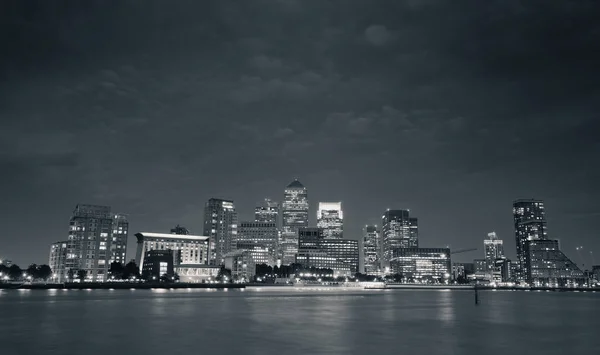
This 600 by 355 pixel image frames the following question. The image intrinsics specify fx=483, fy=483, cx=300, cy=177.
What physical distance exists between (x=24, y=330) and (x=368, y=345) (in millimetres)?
37982

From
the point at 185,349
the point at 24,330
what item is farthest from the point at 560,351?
the point at 24,330

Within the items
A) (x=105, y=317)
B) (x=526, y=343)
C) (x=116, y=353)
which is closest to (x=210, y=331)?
(x=116, y=353)

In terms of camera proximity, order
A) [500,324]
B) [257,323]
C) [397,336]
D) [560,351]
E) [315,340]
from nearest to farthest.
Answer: [560,351], [315,340], [397,336], [257,323], [500,324]

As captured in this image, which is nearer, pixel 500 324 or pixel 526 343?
pixel 526 343

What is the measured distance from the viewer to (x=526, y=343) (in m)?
47.6

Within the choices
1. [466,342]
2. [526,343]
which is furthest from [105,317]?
[526,343]

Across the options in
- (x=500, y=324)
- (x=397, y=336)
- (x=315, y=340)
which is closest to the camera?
(x=315, y=340)

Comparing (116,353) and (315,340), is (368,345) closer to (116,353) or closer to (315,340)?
(315,340)

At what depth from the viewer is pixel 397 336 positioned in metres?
50.5

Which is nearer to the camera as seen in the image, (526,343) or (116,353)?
(116,353)

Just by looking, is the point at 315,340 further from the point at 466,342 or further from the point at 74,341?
the point at 74,341

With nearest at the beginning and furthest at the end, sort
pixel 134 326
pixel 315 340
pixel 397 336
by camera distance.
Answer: pixel 315 340, pixel 397 336, pixel 134 326

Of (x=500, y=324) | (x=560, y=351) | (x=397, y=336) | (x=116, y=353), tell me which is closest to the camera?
(x=116, y=353)

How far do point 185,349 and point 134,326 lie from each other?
20.8m
